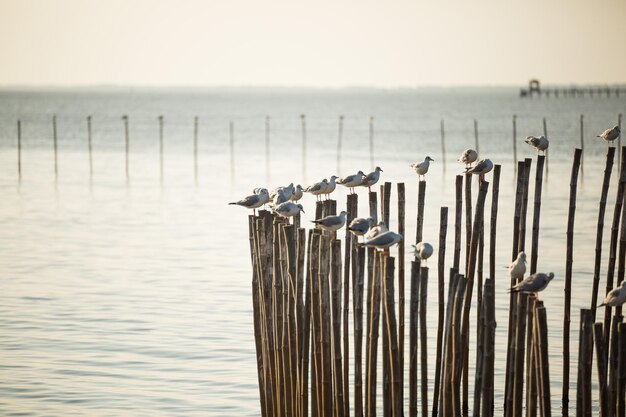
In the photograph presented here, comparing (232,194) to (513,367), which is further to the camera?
(232,194)

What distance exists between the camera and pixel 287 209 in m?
13.7

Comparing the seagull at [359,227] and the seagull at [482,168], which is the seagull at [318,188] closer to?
the seagull at [482,168]

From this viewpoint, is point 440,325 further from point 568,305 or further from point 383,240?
point 568,305

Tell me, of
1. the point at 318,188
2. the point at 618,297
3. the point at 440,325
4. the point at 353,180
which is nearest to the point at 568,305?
the point at 440,325

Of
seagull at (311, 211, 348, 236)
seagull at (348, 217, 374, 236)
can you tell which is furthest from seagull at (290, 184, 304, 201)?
seagull at (348, 217, 374, 236)

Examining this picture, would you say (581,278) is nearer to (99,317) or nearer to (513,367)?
(99,317)

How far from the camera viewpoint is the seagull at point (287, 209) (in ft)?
44.6

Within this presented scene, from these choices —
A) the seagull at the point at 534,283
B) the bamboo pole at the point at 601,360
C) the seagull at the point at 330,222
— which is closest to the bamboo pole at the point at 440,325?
the seagull at the point at 330,222

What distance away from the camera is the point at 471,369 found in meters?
17.6

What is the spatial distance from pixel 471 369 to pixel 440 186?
3213 centimetres

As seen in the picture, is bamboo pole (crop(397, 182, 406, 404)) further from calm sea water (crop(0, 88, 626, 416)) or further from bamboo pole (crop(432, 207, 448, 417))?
calm sea water (crop(0, 88, 626, 416))

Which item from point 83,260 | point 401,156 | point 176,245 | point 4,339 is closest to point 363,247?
point 4,339

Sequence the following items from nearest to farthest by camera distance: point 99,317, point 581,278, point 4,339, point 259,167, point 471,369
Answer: point 471,369
point 4,339
point 99,317
point 581,278
point 259,167

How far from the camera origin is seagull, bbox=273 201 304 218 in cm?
1360
